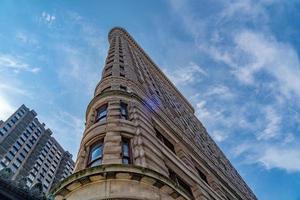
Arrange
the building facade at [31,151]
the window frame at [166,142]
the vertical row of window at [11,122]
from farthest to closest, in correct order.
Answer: the vertical row of window at [11,122], the building facade at [31,151], the window frame at [166,142]

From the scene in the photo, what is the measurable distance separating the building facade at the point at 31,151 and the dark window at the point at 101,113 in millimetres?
57837

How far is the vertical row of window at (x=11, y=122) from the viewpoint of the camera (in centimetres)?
8088

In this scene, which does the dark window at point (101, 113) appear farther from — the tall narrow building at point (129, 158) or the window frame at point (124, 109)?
the window frame at point (124, 109)

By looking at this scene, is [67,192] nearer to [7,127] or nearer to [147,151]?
[147,151]

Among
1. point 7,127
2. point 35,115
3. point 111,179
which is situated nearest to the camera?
point 111,179

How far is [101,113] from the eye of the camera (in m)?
19.0

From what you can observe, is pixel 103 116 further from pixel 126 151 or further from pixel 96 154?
pixel 126 151

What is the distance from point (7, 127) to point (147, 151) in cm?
7901

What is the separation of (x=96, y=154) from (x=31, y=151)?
79721 millimetres

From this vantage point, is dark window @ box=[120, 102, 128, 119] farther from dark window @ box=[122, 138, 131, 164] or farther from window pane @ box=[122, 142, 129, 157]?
window pane @ box=[122, 142, 129, 157]

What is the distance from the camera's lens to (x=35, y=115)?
10012cm

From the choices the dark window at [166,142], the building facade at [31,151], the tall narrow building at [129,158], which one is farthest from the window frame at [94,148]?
the building facade at [31,151]

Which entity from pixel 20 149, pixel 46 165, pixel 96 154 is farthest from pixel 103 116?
pixel 46 165

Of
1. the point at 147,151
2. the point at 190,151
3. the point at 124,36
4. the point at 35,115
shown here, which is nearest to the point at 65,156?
the point at 35,115
